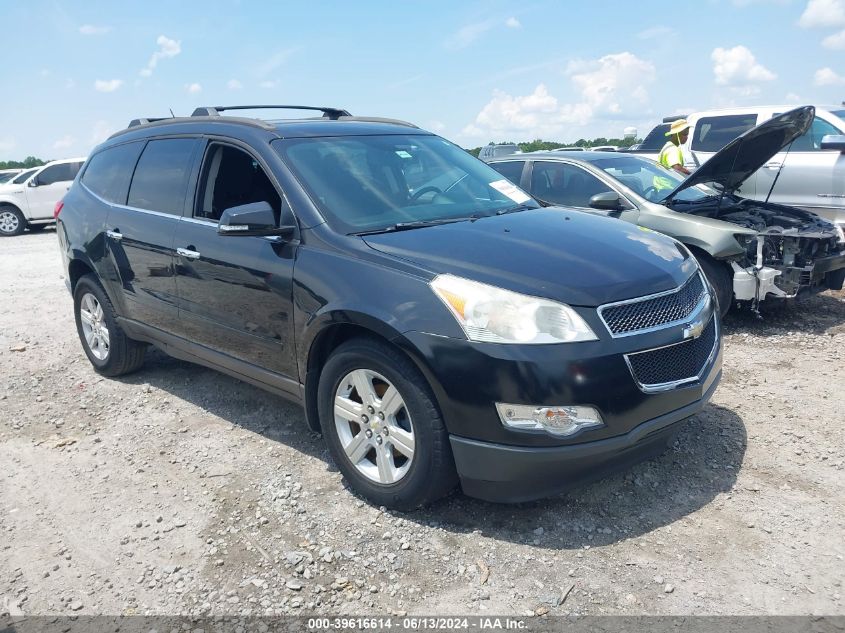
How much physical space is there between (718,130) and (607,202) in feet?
16.8

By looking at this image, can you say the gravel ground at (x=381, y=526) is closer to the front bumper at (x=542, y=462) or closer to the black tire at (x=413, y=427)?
the black tire at (x=413, y=427)

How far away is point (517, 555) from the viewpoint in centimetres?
310

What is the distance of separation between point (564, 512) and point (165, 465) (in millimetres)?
2326

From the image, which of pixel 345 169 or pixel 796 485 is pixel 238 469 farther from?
pixel 796 485

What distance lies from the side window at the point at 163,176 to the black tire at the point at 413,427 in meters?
1.82

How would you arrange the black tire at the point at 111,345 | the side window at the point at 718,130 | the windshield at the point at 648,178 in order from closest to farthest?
the black tire at the point at 111,345
the windshield at the point at 648,178
the side window at the point at 718,130

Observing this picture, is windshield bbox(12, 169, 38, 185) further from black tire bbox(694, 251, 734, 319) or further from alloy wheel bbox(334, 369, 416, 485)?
alloy wheel bbox(334, 369, 416, 485)

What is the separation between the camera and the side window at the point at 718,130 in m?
9.92

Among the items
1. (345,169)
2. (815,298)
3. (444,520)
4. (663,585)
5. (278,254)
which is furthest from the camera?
(815,298)

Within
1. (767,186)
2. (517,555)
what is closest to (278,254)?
(517,555)

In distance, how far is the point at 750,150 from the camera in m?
6.23

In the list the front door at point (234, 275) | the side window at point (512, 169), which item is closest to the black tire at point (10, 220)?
the side window at point (512, 169)

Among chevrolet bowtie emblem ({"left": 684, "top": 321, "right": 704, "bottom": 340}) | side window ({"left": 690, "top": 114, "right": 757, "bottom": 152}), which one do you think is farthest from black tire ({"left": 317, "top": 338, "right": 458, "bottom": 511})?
side window ({"left": 690, "top": 114, "right": 757, "bottom": 152})

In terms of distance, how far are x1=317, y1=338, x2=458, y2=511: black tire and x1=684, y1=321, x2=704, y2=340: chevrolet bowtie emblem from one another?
47.4 inches
